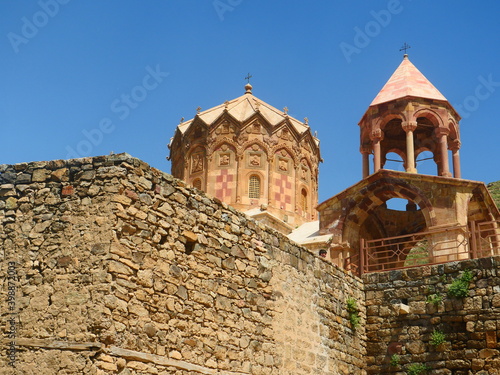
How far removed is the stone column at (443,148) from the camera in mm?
18516

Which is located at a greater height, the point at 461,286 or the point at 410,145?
the point at 410,145

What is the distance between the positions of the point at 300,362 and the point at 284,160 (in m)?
14.9

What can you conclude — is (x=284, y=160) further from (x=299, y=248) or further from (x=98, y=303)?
(x=98, y=303)

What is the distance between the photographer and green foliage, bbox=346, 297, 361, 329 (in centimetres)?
1212

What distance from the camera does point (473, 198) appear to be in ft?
55.6

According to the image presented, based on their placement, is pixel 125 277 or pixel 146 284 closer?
pixel 125 277

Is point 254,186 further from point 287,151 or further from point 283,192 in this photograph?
point 287,151

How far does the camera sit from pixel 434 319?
11922mm

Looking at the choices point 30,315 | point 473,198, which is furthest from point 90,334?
point 473,198

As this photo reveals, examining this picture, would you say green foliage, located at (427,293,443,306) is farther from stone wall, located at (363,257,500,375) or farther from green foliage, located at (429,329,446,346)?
green foliage, located at (429,329,446,346)

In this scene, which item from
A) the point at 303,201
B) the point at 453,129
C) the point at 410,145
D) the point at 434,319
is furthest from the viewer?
the point at 303,201

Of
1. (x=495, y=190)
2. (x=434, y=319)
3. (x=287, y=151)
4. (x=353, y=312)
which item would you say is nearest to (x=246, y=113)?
(x=287, y=151)

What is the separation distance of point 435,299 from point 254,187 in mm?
12551

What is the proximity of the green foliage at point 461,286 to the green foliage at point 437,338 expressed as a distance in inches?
25.5
